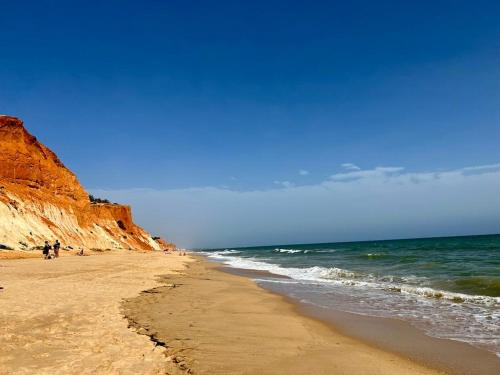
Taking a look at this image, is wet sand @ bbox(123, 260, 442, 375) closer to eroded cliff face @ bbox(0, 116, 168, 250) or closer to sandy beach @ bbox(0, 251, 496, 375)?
sandy beach @ bbox(0, 251, 496, 375)

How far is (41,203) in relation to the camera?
43438 mm

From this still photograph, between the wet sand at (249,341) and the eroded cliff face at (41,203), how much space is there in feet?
95.9

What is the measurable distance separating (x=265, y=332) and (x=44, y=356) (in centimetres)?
419

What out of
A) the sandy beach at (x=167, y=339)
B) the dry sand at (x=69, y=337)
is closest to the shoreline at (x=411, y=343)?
the sandy beach at (x=167, y=339)

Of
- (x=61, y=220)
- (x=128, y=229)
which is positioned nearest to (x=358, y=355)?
(x=61, y=220)

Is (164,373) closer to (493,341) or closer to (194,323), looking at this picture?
(194,323)

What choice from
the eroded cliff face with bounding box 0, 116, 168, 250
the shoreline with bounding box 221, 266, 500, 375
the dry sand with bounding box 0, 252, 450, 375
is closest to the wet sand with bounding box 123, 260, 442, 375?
the dry sand with bounding box 0, 252, 450, 375

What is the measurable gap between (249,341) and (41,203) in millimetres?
43472

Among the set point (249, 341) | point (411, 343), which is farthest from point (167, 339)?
point (411, 343)

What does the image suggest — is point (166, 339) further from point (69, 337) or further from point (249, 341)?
point (69, 337)

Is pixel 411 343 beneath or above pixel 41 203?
beneath

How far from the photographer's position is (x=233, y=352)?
20.8ft

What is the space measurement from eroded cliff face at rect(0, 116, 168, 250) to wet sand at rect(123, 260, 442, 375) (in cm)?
2923

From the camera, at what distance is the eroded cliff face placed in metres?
36.1
